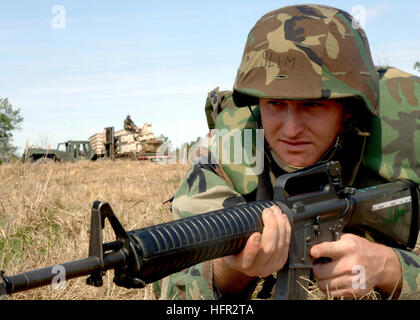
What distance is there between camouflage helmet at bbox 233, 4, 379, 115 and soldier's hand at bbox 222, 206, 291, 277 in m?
0.66

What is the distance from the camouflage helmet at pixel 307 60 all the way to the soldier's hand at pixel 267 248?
0.66m

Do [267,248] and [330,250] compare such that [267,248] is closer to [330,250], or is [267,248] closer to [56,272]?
[330,250]

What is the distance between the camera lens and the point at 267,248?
1.93 meters

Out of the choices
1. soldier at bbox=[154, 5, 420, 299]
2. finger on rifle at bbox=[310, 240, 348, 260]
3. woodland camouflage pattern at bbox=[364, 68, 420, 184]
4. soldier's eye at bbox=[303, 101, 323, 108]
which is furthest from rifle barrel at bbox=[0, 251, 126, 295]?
woodland camouflage pattern at bbox=[364, 68, 420, 184]

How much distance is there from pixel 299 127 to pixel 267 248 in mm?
699

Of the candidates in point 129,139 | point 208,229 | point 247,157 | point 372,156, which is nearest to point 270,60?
point 247,157

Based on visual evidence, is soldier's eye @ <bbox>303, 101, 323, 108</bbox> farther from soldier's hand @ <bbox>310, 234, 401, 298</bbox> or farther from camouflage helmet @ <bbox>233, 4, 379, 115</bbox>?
soldier's hand @ <bbox>310, 234, 401, 298</bbox>

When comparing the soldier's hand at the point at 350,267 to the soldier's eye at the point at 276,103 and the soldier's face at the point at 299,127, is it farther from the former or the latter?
the soldier's eye at the point at 276,103

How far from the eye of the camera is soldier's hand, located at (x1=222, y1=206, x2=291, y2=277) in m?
1.90

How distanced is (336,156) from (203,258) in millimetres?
1238

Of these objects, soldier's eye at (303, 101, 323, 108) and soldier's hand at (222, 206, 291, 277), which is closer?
soldier's hand at (222, 206, 291, 277)

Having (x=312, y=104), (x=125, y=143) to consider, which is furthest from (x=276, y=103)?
(x=125, y=143)

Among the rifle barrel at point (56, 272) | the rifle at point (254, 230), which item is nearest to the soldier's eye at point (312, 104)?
the rifle at point (254, 230)
